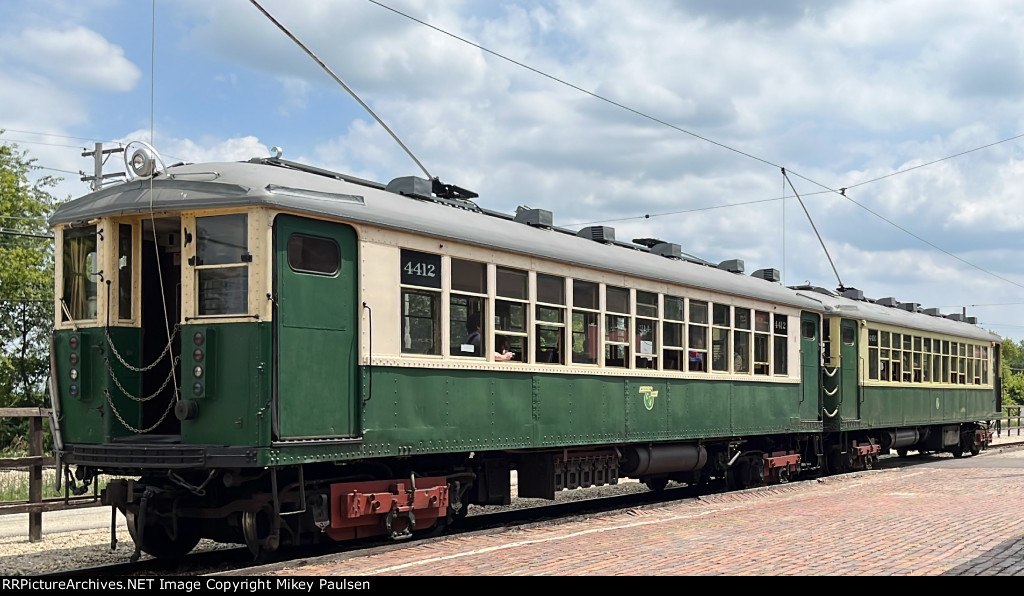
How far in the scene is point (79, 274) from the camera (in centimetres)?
1045

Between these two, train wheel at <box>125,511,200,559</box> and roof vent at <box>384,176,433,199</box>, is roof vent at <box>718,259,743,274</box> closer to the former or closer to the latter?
roof vent at <box>384,176,433,199</box>

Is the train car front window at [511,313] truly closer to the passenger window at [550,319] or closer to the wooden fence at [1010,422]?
the passenger window at [550,319]

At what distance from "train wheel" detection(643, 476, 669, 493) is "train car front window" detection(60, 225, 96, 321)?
9739 millimetres

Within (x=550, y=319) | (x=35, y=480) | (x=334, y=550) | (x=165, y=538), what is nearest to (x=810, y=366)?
(x=550, y=319)

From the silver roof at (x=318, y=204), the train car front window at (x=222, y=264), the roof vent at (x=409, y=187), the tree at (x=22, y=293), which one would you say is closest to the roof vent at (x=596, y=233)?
the silver roof at (x=318, y=204)

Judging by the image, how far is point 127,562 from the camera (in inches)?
406

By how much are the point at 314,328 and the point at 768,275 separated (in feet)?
40.8

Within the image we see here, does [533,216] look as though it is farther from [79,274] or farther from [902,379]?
[902,379]

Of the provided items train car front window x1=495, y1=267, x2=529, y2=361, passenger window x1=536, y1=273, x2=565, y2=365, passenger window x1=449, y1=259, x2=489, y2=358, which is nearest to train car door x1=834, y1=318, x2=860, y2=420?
passenger window x1=536, y1=273, x2=565, y2=365

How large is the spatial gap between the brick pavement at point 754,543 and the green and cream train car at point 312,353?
88 cm

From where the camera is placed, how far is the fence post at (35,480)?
12.0m

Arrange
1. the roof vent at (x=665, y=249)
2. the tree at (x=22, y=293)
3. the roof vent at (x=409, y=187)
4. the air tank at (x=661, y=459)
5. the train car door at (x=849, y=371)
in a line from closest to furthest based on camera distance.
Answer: the roof vent at (x=409, y=187) < the air tank at (x=661, y=459) < the roof vent at (x=665, y=249) < the train car door at (x=849, y=371) < the tree at (x=22, y=293)

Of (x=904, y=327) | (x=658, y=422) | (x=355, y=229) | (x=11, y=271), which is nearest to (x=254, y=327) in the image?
(x=355, y=229)
